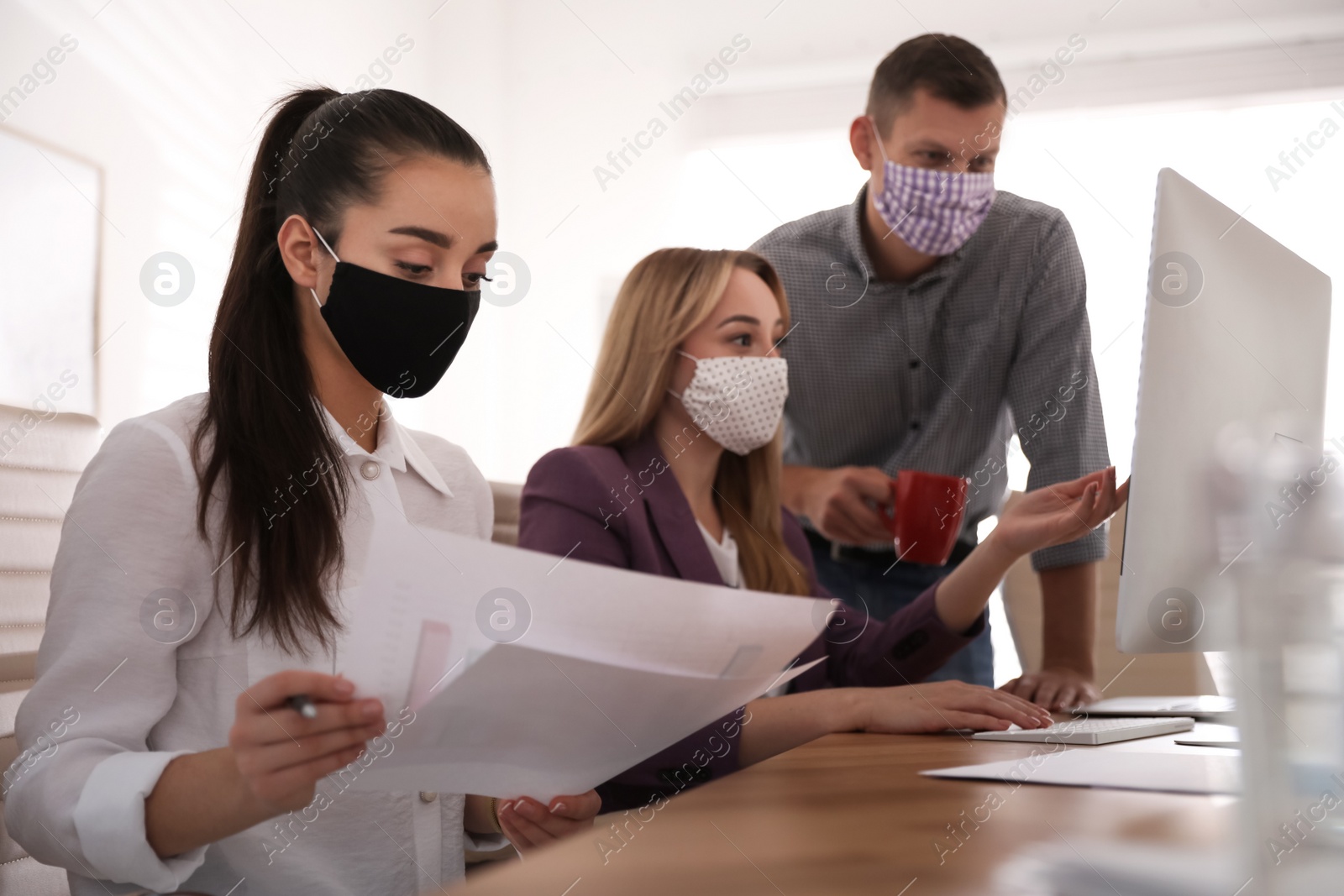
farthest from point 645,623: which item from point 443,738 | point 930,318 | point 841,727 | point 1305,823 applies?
point 930,318

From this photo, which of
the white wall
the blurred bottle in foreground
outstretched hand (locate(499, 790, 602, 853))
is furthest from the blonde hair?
the white wall

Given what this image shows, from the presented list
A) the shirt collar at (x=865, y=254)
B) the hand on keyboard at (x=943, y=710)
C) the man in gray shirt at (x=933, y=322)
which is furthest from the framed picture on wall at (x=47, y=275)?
the hand on keyboard at (x=943, y=710)

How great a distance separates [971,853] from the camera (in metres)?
0.48

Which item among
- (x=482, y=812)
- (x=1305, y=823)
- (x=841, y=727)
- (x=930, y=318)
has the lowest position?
(x=482, y=812)

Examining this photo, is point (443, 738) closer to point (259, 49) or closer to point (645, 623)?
point (645, 623)

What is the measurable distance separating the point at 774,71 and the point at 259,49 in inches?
76.6

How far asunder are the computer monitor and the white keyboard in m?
0.26

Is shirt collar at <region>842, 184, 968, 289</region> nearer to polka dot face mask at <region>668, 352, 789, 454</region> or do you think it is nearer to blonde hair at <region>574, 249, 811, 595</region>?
blonde hair at <region>574, 249, 811, 595</region>

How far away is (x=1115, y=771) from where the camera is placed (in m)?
0.69

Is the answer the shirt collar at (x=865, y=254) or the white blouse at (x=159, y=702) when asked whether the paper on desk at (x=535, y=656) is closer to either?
the white blouse at (x=159, y=702)

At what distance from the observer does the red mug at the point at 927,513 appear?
132 centimetres

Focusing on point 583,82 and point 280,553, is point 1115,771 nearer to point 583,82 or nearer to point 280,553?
point 280,553

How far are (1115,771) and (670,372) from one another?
0.98 meters

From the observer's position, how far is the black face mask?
1.06 meters
